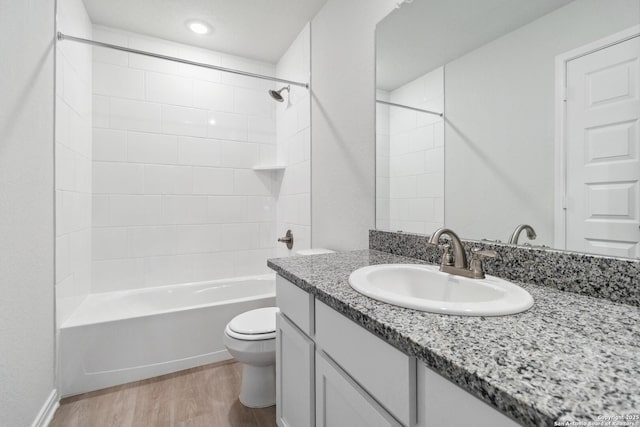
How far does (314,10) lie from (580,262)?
7.34 feet

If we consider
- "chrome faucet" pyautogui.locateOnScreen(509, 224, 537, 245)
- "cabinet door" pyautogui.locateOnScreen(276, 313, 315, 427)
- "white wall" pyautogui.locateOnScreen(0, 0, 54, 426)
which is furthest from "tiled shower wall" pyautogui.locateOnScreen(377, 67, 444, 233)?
"white wall" pyautogui.locateOnScreen(0, 0, 54, 426)

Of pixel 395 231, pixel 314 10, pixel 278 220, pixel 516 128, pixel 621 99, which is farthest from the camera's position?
pixel 278 220

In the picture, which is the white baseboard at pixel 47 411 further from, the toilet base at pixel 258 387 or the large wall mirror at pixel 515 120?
the large wall mirror at pixel 515 120

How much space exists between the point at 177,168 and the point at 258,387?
1861 millimetres

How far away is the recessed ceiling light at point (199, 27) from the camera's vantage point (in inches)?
91.6

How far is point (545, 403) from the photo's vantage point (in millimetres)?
370

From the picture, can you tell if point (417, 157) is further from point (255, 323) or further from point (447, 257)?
point (255, 323)

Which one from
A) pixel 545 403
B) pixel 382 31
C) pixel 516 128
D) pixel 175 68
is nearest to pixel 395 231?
pixel 516 128

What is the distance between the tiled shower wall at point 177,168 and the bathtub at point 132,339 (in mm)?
426

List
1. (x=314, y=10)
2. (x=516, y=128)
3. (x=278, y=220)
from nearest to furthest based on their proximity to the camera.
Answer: (x=516, y=128) < (x=314, y=10) < (x=278, y=220)

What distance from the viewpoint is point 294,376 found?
1.14 m

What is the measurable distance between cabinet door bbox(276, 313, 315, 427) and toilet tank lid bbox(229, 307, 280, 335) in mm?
342

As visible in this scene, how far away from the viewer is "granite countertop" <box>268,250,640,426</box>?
378 mm

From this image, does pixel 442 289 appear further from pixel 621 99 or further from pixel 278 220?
pixel 278 220
